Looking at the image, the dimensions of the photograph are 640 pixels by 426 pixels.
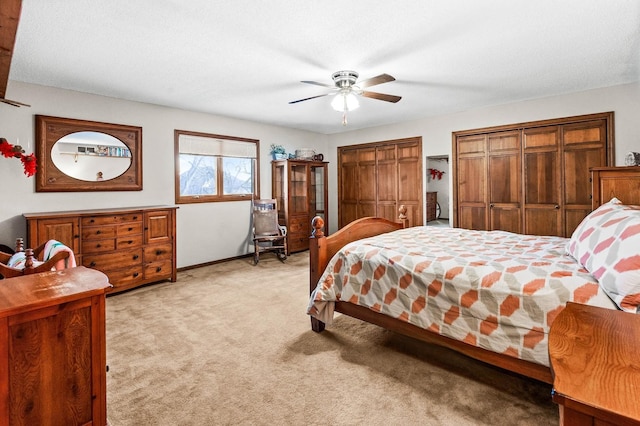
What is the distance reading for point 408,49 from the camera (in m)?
2.87

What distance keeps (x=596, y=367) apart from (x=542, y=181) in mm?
4665

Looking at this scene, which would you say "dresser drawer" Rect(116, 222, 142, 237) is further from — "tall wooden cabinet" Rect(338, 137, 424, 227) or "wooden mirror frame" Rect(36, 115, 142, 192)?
"tall wooden cabinet" Rect(338, 137, 424, 227)

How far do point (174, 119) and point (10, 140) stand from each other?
1862 mm

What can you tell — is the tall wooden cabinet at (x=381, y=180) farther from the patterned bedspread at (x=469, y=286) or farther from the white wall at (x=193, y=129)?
the patterned bedspread at (x=469, y=286)

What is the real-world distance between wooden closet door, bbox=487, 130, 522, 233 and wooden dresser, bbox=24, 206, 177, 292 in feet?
15.1

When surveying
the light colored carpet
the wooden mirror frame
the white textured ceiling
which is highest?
the white textured ceiling

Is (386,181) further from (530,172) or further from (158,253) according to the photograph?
(158,253)

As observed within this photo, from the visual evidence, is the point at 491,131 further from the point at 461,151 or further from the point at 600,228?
the point at 600,228

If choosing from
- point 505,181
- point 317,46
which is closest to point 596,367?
point 317,46

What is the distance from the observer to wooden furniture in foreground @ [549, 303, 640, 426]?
579 millimetres

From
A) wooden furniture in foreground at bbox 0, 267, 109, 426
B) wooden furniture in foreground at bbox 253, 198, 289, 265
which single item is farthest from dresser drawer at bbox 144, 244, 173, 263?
wooden furniture in foreground at bbox 0, 267, 109, 426

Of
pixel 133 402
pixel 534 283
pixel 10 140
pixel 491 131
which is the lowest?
pixel 133 402

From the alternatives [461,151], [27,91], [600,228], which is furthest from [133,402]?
[461,151]

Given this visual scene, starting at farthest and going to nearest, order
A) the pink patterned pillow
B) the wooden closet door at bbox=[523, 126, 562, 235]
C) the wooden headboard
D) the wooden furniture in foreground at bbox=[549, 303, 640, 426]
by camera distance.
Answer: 1. the wooden closet door at bbox=[523, 126, 562, 235]
2. the wooden headboard
3. the pink patterned pillow
4. the wooden furniture in foreground at bbox=[549, 303, 640, 426]
